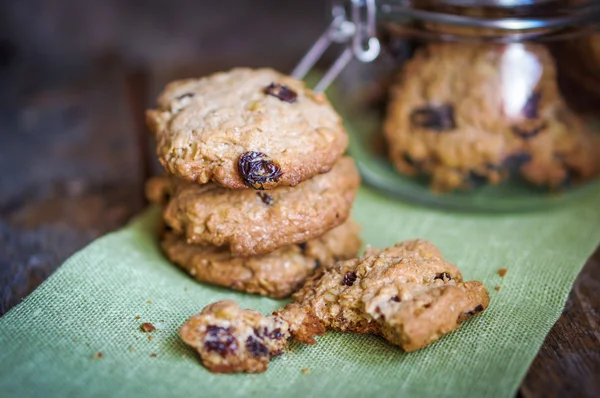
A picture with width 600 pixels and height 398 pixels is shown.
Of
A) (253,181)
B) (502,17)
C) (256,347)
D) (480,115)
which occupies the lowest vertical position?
(256,347)

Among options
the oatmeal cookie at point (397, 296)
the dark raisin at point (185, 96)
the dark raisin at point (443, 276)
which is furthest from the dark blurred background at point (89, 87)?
the dark raisin at point (443, 276)

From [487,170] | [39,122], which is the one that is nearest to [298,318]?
[487,170]

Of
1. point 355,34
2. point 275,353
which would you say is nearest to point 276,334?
point 275,353

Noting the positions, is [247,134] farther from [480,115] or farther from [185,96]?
[480,115]

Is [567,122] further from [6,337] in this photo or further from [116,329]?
[6,337]

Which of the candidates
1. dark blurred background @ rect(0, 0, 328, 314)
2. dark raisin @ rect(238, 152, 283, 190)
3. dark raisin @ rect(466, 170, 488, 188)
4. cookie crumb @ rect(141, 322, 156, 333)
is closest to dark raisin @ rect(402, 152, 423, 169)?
dark raisin @ rect(466, 170, 488, 188)

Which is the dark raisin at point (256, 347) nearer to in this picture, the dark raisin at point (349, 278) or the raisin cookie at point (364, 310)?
the raisin cookie at point (364, 310)
